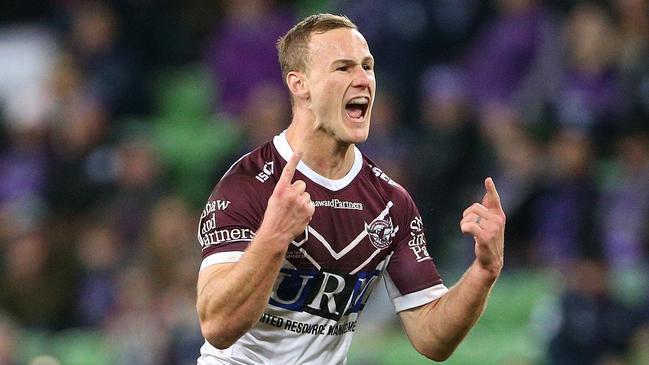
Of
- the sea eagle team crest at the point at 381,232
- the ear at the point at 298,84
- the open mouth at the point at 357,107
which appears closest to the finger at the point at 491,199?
the sea eagle team crest at the point at 381,232

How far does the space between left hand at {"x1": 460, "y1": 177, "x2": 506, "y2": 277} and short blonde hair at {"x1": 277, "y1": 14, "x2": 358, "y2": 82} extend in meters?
0.91

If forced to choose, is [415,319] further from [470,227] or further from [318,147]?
[318,147]

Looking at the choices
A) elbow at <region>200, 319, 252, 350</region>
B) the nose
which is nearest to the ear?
the nose

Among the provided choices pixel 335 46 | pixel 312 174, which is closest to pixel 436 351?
pixel 312 174

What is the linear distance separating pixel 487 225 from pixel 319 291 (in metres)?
0.73

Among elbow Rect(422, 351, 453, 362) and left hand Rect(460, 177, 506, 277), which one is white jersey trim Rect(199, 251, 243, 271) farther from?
elbow Rect(422, 351, 453, 362)

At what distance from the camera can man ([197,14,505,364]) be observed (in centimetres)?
543

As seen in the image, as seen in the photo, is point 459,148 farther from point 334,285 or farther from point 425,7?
point 334,285

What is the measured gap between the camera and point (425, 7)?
11.7 meters

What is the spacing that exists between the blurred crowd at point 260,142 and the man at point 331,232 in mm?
3719

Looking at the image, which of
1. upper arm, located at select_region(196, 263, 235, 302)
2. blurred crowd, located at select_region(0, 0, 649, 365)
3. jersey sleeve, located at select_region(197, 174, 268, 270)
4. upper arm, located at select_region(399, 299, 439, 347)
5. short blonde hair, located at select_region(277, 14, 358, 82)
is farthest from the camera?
blurred crowd, located at select_region(0, 0, 649, 365)

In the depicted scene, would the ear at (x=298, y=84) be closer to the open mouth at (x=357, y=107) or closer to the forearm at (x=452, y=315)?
the open mouth at (x=357, y=107)

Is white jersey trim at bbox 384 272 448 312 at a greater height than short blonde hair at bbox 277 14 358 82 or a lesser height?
lesser

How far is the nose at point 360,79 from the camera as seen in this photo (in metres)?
5.57
